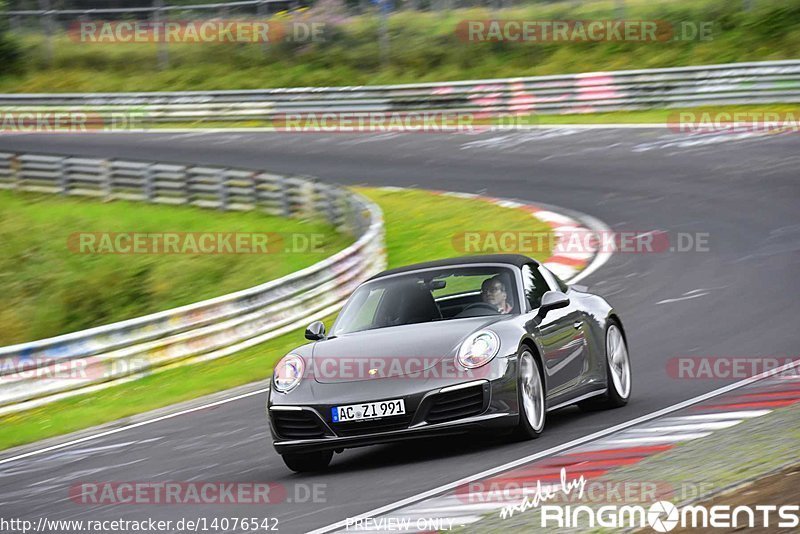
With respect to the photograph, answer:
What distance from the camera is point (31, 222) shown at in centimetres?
2573

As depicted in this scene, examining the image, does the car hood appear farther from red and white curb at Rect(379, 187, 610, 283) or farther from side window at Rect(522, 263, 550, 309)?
red and white curb at Rect(379, 187, 610, 283)

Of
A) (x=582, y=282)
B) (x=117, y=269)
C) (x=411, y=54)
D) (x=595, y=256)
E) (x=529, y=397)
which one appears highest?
(x=529, y=397)

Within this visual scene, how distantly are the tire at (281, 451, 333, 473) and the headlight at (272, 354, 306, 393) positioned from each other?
407mm

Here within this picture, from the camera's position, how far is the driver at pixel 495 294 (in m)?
8.88

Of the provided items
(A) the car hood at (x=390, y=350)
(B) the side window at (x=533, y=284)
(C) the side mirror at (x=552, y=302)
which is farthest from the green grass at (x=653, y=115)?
(A) the car hood at (x=390, y=350)

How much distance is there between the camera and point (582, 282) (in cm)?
1530

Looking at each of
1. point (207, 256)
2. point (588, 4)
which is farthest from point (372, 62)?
point (207, 256)

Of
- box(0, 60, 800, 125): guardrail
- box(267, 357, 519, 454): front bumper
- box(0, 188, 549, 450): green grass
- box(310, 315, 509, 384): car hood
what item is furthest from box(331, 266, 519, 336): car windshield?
box(0, 60, 800, 125): guardrail

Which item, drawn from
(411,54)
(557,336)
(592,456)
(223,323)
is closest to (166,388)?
(223,323)

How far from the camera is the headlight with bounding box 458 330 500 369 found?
7.96 metres

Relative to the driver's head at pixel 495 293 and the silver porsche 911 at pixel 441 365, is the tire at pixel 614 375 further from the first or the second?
the driver's head at pixel 495 293

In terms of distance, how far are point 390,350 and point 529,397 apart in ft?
2.94

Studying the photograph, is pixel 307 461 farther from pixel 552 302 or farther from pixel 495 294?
pixel 552 302

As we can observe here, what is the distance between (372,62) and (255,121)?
12.7ft
